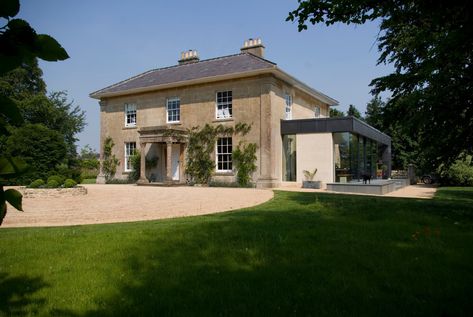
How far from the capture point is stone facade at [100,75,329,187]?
21312mm

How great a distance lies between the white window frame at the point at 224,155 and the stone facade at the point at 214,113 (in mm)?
444

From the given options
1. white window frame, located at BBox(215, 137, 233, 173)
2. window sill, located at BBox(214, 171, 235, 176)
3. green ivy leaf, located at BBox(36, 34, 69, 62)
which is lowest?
window sill, located at BBox(214, 171, 235, 176)

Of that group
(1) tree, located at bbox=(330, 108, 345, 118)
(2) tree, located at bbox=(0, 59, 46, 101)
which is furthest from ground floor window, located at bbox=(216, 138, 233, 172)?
(1) tree, located at bbox=(330, 108, 345, 118)

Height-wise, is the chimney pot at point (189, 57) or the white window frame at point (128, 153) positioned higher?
the chimney pot at point (189, 57)

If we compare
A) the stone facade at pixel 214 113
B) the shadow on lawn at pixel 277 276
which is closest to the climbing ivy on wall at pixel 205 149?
the stone facade at pixel 214 113

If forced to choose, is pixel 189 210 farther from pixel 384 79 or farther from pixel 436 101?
pixel 436 101

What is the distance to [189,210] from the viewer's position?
10922 millimetres

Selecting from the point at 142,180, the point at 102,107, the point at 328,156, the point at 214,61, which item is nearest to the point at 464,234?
the point at 328,156

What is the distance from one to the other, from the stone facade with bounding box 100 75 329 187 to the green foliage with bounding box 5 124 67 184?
580 centimetres

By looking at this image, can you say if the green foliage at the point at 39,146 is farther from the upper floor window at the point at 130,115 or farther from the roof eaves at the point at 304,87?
the roof eaves at the point at 304,87

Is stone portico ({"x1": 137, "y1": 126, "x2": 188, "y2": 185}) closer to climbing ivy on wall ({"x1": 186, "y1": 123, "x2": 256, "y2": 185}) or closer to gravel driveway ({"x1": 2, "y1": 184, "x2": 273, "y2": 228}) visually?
climbing ivy on wall ({"x1": 186, "y1": 123, "x2": 256, "y2": 185})

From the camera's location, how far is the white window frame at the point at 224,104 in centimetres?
2283

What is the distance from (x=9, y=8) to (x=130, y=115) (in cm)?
2696

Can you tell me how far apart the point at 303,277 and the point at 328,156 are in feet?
58.4
